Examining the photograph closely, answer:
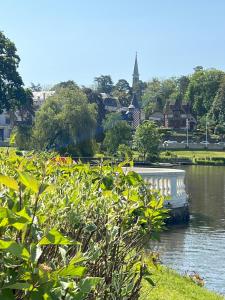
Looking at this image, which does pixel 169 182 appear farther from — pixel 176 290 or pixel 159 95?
pixel 159 95

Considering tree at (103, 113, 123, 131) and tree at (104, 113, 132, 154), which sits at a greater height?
tree at (103, 113, 123, 131)

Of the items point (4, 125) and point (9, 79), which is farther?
point (4, 125)

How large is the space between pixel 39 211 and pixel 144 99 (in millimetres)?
137316

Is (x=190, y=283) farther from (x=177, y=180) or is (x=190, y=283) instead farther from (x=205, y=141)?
(x=205, y=141)

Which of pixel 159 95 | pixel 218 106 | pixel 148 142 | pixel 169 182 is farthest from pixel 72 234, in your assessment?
pixel 159 95

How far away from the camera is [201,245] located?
1942 cm

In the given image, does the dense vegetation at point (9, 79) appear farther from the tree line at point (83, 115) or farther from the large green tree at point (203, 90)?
the large green tree at point (203, 90)

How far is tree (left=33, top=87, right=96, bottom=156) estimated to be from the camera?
178ft

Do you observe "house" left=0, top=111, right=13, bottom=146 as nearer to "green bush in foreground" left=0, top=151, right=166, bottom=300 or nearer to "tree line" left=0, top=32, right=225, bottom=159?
"tree line" left=0, top=32, right=225, bottom=159

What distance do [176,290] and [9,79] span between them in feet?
174

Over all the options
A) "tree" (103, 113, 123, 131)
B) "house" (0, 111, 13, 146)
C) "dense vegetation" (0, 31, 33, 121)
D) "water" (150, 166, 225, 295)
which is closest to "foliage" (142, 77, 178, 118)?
"house" (0, 111, 13, 146)

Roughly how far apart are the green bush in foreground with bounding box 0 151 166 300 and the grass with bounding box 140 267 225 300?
12.1 ft

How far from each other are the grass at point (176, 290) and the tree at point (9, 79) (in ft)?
164

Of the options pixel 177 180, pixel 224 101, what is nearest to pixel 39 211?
pixel 177 180
